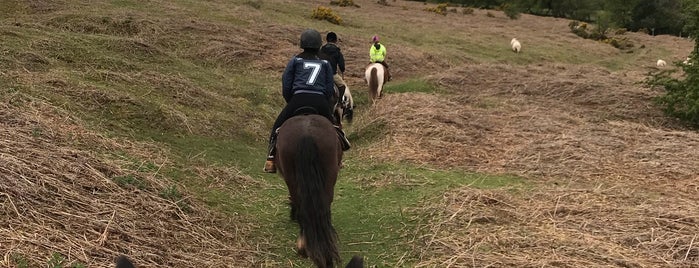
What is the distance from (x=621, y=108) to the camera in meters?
13.6

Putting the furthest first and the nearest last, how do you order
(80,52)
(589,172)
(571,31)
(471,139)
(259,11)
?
(571,31) < (259,11) < (80,52) < (471,139) < (589,172)

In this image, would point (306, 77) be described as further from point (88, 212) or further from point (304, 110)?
point (88, 212)

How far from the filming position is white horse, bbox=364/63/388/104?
1459cm

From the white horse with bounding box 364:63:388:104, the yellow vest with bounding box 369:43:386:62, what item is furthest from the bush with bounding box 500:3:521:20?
the white horse with bounding box 364:63:388:104

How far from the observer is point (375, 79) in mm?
14641

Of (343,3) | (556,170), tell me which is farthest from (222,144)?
(343,3)

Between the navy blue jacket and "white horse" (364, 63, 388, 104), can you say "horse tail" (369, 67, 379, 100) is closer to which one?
"white horse" (364, 63, 388, 104)

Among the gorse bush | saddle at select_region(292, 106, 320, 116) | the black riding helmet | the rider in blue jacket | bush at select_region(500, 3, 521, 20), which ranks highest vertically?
the black riding helmet

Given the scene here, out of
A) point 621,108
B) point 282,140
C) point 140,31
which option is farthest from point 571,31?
point 282,140

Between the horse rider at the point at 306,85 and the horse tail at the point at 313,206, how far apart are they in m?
0.82

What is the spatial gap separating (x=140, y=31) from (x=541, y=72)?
1381cm

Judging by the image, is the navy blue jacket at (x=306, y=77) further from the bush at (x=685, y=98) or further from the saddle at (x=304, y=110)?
the bush at (x=685, y=98)

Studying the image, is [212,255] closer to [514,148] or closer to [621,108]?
[514,148]

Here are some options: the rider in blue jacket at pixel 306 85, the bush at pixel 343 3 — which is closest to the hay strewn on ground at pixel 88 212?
the rider in blue jacket at pixel 306 85
